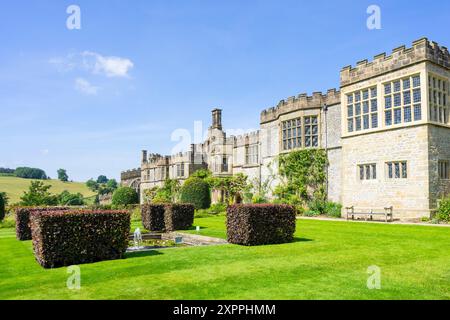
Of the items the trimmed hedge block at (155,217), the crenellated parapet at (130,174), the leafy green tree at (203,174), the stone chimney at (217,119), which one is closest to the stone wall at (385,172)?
the trimmed hedge block at (155,217)

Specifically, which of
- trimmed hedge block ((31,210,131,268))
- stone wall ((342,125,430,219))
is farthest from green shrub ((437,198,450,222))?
trimmed hedge block ((31,210,131,268))

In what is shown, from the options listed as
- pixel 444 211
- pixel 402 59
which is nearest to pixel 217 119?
pixel 402 59

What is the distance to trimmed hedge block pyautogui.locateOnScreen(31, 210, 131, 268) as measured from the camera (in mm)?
8977

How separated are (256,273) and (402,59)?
16485mm

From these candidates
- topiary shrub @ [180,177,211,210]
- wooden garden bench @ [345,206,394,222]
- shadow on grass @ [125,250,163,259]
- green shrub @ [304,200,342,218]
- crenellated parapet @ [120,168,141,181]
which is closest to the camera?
shadow on grass @ [125,250,163,259]

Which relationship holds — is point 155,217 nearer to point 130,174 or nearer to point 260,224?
point 260,224

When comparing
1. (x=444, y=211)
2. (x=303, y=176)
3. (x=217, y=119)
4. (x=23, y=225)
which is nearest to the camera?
(x=23, y=225)

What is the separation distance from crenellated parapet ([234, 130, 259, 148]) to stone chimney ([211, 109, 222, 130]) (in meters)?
4.59

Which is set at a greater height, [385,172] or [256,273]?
[385,172]

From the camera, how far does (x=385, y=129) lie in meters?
20.3

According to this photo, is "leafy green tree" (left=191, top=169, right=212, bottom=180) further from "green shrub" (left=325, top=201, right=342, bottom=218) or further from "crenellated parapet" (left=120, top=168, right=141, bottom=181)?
"crenellated parapet" (left=120, top=168, right=141, bottom=181)

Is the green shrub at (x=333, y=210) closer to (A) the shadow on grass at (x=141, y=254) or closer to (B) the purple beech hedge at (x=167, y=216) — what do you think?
(B) the purple beech hedge at (x=167, y=216)
